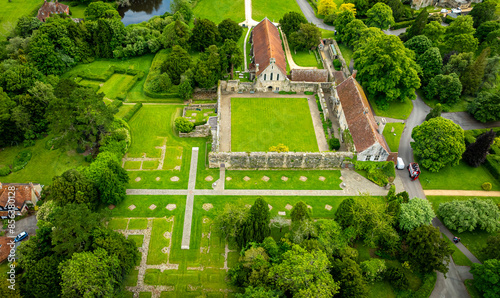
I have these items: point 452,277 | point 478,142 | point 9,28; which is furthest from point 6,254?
point 478,142

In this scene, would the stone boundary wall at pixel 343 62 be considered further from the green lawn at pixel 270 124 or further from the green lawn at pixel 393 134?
the green lawn at pixel 393 134

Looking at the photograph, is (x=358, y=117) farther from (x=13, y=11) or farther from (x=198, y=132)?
(x=13, y=11)

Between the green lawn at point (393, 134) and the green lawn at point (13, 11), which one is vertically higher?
the green lawn at point (13, 11)

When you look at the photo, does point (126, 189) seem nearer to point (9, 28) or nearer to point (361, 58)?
point (361, 58)

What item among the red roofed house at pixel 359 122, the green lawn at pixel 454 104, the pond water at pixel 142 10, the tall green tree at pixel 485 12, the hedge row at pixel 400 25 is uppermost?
the tall green tree at pixel 485 12

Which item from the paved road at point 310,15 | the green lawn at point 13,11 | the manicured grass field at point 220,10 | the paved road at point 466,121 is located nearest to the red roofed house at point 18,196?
the green lawn at point 13,11

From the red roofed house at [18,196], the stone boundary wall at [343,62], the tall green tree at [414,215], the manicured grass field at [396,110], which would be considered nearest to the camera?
the tall green tree at [414,215]

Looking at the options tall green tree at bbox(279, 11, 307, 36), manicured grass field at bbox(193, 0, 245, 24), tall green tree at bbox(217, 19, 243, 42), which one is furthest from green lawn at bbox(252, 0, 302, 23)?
tall green tree at bbox(217, 19, 243, 42)
